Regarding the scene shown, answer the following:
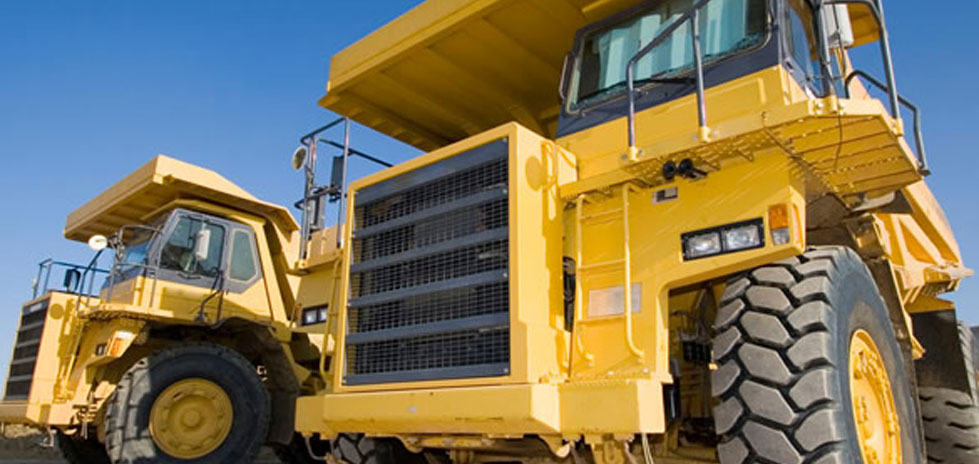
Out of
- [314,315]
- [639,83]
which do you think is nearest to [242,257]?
[314,315]

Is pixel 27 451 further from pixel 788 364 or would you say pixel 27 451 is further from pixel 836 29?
pixel 836 29

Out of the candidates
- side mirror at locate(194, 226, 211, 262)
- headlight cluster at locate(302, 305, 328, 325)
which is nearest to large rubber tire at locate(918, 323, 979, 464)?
headlight cluster at locate(302, 305, 328, 325)

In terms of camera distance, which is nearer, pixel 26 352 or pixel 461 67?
pixel 461 67

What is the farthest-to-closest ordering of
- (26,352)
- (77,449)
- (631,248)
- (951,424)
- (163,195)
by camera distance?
(163,195)
(77,449)
(26,352)
(951,424)
(631,248)

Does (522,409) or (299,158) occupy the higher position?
(299,158)

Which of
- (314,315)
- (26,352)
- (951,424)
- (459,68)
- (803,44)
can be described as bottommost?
(951,424)

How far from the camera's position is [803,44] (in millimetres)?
4012

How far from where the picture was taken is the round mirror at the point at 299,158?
26.0 feet

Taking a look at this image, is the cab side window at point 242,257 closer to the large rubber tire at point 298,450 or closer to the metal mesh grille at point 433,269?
the large rubber tire at point 298,450

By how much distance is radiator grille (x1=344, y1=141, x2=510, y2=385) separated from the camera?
140 inches

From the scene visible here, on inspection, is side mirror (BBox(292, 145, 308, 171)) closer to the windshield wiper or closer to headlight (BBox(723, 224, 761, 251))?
the windshield wiper

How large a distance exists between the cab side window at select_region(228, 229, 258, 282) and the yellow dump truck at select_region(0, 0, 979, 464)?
3.78m

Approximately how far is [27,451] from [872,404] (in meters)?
12.8

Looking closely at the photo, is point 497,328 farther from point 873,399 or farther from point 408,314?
point 873,399
